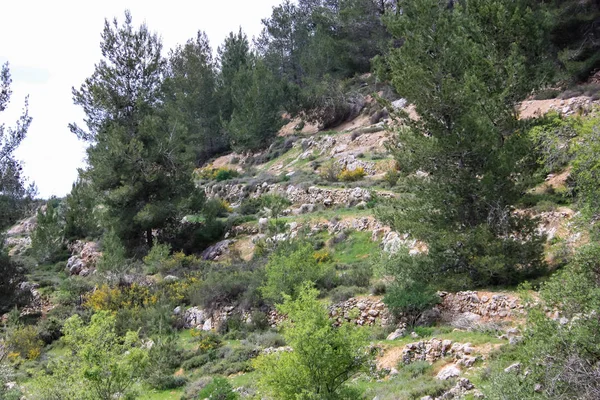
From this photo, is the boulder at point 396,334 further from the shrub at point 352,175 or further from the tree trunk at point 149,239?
the tree trunk at point 149,239

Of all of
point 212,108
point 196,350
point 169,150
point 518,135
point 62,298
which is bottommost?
point 196,350

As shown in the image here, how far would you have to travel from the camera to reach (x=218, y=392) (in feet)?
38.5

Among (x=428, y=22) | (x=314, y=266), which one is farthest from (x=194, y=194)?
(x=428, y=22)

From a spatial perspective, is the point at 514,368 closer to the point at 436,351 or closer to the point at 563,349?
the point at 563,349

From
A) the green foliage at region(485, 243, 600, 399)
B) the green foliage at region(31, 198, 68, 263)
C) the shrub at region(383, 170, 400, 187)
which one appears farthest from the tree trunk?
the green foliage at region(485, 243, 600, 399)

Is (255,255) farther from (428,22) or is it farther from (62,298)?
(428,22)

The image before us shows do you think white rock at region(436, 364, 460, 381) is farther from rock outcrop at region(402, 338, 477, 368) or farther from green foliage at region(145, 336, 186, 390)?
green foliage at region(145, 336, 186, 390)

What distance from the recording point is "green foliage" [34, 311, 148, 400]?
30.3ft

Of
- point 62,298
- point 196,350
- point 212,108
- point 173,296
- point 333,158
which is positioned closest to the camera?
point 196,350

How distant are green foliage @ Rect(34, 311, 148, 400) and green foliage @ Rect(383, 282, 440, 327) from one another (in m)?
7.13

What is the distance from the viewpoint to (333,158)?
119 ft

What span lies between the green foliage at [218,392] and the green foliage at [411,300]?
509cm

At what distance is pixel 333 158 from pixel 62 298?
20.0m

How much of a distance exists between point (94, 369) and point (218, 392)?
351cm
